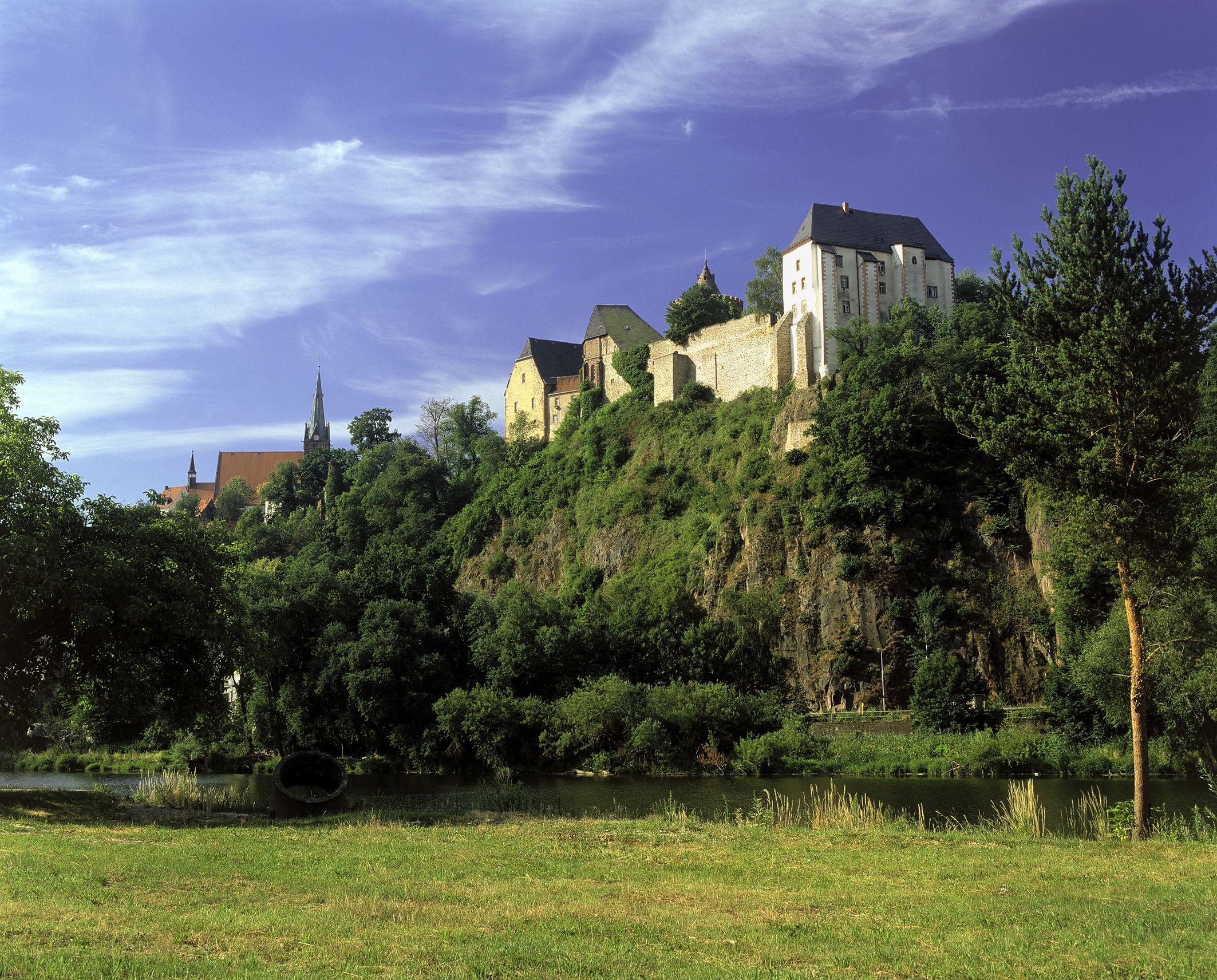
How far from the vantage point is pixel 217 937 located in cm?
949

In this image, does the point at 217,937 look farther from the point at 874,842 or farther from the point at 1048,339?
the point at 1048,339

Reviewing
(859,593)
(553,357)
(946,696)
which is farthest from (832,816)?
(553,357)

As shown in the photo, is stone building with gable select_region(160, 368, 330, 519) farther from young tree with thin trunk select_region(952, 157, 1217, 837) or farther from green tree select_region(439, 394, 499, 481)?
young tree with thin trunk select_region(952, 157, 1217, 837)

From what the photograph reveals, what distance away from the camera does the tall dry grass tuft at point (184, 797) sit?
24.0 m

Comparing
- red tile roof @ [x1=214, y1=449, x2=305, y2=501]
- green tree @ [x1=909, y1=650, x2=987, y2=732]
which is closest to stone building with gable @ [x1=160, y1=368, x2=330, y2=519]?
red tile roof @ [x1=214, y1=449, x2=305, y2=501]

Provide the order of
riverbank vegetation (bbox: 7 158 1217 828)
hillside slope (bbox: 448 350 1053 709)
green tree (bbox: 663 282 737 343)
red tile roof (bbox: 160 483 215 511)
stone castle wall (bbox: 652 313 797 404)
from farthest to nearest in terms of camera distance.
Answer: red tile roof (bbox: 160 483 215 511), green tree (bbox: 663 282 737 343), stone castle wall (bbox: 652 313 797 404), hillside slope (bbox: 448 350 1053 709), riverbank vegetation (bbox: 7 158 1217 828)

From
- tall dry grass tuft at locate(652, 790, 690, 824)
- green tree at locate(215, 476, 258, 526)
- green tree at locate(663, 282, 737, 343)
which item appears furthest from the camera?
green tree at locate(215, 476, 258, 526)

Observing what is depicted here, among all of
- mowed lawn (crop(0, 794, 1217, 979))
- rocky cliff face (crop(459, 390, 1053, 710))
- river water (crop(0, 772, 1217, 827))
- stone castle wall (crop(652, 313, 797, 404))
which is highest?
stone castle wall (crop(652, 313, 797, 404))

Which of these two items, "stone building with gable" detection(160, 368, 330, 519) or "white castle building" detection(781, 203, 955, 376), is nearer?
"white castle building" detection(781, 203, 955, 376)

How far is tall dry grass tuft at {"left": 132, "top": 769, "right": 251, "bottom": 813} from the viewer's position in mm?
23953

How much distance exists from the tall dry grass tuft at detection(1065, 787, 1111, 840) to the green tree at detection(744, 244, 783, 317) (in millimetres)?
51322

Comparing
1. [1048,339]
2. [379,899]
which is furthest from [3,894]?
[1048,339]

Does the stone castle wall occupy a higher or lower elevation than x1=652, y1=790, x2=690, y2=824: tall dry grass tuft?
higher

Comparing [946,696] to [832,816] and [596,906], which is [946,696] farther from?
[596,906]
